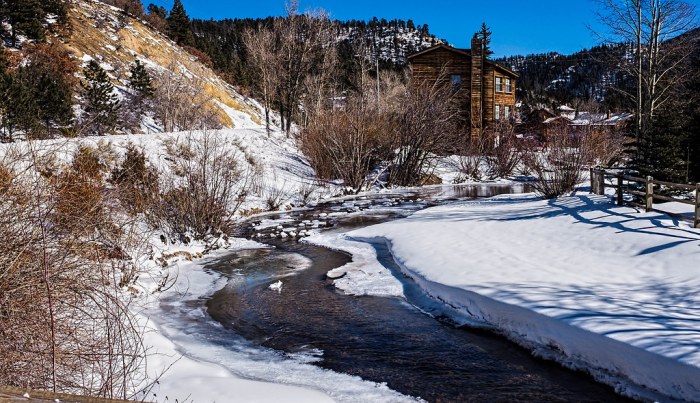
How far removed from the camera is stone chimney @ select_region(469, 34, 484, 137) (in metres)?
42.2

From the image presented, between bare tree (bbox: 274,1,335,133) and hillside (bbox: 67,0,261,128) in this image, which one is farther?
hillside (bbox: 67,0,261,128)

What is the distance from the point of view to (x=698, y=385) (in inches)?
238

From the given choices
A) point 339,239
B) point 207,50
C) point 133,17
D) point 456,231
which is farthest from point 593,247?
point 207,50

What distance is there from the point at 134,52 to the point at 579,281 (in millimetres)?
47590

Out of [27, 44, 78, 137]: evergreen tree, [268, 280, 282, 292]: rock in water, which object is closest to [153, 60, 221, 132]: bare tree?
[27, 44, 78, 137]: evergreen tree

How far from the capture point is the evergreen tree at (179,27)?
63031mm

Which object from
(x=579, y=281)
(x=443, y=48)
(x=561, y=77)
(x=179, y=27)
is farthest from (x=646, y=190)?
(x=561, y=77)

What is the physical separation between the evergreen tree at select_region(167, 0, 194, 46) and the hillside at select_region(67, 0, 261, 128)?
6805mm

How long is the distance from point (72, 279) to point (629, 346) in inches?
261

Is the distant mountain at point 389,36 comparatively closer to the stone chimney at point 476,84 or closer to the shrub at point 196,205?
the stone chimney at point 476,84

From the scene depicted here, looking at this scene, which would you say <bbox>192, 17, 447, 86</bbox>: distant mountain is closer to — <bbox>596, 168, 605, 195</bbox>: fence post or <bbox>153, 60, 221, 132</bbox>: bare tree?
<bbox>153, 60, 221, 132</bbox>: bare tree

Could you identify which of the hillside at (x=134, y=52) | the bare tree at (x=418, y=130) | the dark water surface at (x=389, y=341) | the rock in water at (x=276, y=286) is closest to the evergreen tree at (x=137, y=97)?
the hillside at (x=134, y=52)

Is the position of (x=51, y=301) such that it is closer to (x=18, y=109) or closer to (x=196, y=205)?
(x=196, y=205)

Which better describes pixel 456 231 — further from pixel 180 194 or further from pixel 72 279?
pixel 72 279
